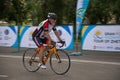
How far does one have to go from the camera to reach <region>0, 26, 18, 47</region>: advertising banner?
1697 cm

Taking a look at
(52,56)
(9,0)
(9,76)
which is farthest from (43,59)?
(9,0)

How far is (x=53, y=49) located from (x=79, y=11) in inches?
233

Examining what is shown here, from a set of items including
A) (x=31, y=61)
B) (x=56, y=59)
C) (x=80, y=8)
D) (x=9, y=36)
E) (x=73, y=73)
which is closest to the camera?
(x=56, y=59)

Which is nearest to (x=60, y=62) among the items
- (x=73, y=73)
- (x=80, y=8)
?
(x=73, y=73)

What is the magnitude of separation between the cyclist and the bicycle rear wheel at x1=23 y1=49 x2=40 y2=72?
14.6 inches

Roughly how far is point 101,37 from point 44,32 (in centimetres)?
550

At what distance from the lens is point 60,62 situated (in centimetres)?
924

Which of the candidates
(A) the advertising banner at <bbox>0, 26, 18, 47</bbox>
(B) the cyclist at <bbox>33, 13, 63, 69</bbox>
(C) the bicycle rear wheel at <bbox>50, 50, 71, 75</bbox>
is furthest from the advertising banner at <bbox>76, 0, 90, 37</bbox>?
(C) the bicycle rear wheel at <bbox>50, 50, 71, 75</bbox>

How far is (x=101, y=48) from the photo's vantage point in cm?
1434

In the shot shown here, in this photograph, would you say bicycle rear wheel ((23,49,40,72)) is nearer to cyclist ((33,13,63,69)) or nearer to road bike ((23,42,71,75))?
road bike ((23,42,71,75))

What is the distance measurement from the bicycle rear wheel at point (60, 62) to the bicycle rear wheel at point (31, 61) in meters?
0.70

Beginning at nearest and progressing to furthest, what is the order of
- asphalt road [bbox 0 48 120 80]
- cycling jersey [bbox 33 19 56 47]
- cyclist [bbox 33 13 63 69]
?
asphalt road [bbox 0 48 120 80] < cyclist [bbox 33 13 63 69] < cycling jersey [bbox 33 19 56 47]

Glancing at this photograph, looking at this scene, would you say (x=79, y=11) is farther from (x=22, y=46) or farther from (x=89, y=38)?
(x=22, y=46)

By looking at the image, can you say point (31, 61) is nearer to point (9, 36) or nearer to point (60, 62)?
point (60, 62)
